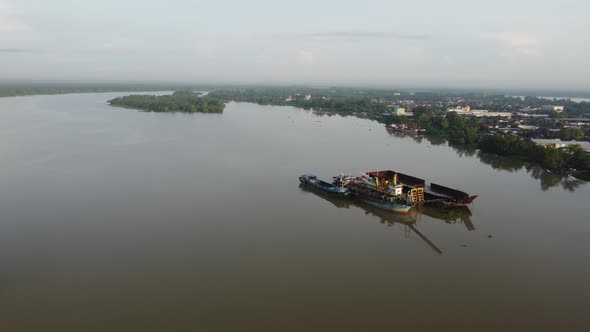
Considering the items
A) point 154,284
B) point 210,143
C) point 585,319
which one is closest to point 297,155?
point 210,143

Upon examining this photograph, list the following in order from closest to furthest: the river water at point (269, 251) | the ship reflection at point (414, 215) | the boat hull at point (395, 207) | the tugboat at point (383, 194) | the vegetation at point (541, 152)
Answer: the river water at point (269, 251) → the ship reflection at point (414, 215) → the boat hull at point (395, 207) → the tugboat at point (383, 194) → the vegetation at point (541, 152)

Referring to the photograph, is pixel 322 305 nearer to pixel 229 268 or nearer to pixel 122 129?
pixel 229 268

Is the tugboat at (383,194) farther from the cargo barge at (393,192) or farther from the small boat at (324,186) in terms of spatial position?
the small boat at (324,186)

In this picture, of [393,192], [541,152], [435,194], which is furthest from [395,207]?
[541,152]

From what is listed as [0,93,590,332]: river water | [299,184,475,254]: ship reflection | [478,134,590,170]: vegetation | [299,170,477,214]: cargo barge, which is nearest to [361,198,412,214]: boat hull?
[299,170,477,214]: cargo barge

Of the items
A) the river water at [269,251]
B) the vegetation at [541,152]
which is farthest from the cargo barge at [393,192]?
the vegetation at [541,152]

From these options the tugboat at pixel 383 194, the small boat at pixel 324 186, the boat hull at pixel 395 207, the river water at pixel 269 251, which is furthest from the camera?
the small boat at pixel 324 186

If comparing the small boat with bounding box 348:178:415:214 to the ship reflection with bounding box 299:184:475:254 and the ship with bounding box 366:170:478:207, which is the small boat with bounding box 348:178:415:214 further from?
the ship with bounding box 366:170:478:207
